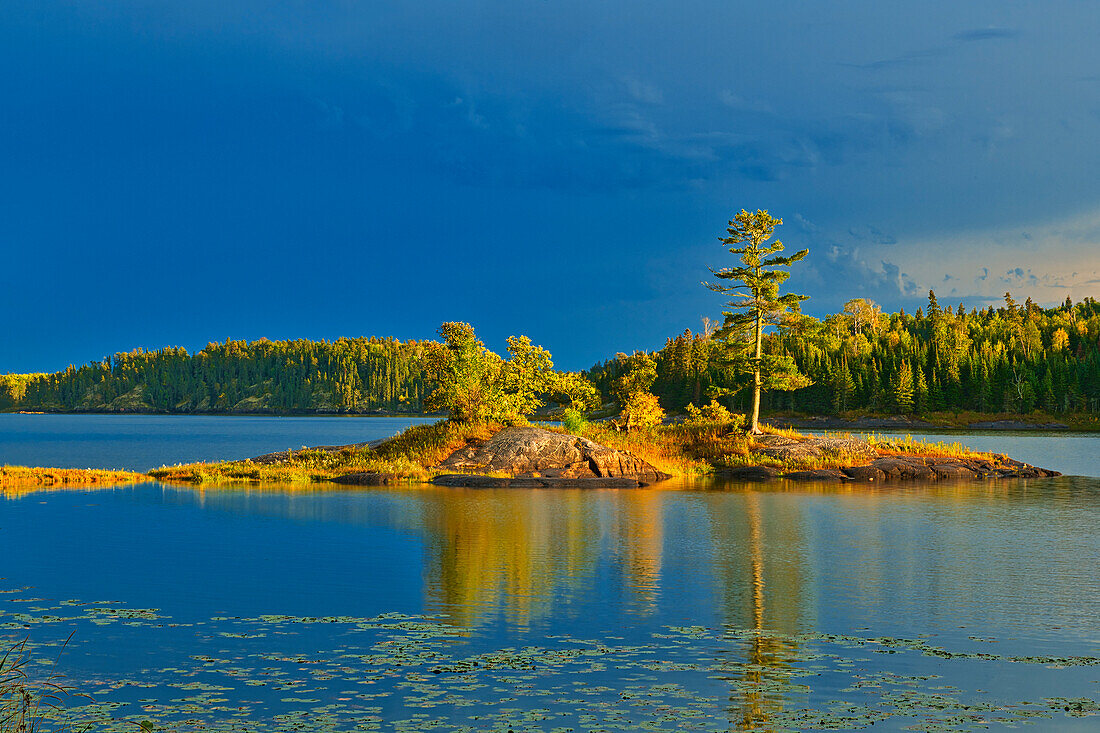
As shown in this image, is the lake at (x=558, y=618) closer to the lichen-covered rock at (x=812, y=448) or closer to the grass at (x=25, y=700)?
the grass at (x=25, y=700)

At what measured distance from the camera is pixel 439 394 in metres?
47.8

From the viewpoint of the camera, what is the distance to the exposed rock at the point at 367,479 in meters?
40.5

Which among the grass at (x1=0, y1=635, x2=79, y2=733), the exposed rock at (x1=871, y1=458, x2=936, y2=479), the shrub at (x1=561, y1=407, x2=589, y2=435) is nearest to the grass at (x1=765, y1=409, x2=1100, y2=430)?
the exposed rock at (x1=871, y1=458, x2=936, y2=479)

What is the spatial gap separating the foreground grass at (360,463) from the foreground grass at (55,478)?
231 centimetres

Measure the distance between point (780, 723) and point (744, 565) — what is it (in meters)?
10.8

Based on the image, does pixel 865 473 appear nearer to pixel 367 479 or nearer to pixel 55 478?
pixel 367 479

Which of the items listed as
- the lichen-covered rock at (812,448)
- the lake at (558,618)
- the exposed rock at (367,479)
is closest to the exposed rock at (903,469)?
the lichen-covered rock at (812,448)

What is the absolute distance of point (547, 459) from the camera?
42.6 m

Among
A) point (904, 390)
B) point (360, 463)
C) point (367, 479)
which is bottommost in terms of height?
point (367, 479)

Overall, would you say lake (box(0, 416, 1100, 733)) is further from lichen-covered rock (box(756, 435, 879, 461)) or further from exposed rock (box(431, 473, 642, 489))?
lichen-covered rock (box(756, 435, 879, 461))

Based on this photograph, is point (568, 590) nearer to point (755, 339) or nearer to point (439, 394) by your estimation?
point (439, 394)

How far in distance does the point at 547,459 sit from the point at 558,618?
27.8 m

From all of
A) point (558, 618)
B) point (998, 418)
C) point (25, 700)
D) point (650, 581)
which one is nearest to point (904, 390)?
point (998, 418)

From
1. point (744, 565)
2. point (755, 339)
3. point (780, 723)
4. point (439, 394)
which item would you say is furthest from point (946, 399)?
point (780, 723)
